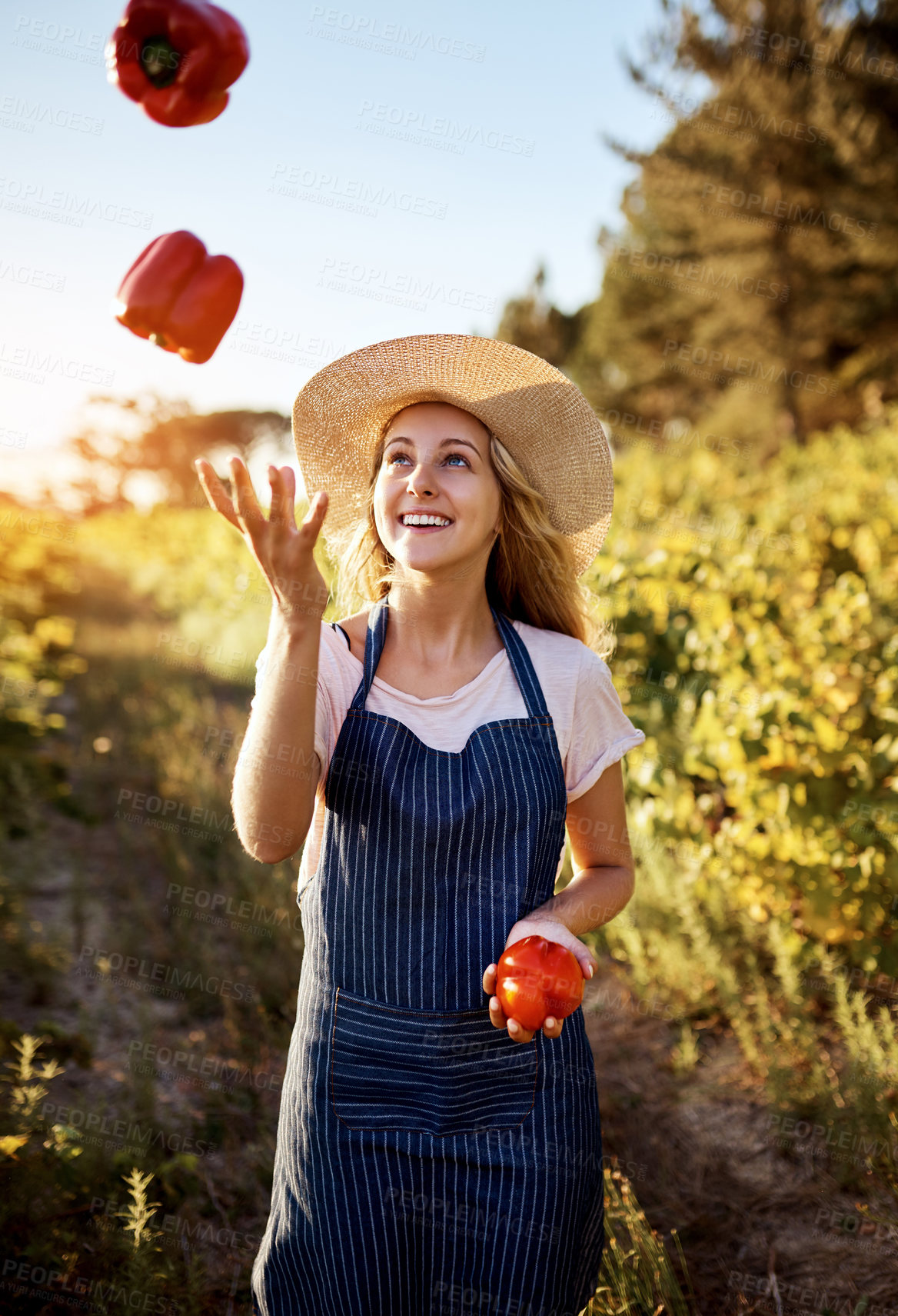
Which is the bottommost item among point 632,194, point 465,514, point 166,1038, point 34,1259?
point 34,1259

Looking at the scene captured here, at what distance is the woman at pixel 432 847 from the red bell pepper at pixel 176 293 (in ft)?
0.89

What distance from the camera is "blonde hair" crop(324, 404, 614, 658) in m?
1.84

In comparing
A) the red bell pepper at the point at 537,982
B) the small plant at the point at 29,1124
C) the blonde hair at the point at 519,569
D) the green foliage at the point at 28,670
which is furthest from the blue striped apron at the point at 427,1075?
the green foliage at the point at 28,670

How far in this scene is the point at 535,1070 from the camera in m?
1.51

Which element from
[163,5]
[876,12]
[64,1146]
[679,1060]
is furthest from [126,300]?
[876,12]

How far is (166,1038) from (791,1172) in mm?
1948

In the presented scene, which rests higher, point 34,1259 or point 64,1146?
point 64,1146

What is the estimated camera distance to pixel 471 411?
5.69 ft

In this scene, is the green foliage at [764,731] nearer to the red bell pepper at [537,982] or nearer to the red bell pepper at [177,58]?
the red bell pepper at [537,982]

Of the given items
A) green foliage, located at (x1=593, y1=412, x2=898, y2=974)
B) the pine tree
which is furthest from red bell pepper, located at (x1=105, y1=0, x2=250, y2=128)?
the pine tree

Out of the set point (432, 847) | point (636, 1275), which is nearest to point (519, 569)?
point (432, 847)

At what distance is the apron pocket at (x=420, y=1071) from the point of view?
143cm

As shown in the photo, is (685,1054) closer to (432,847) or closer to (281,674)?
(432,847)

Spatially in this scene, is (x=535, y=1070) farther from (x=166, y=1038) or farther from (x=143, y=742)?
(x=143, y=742)
